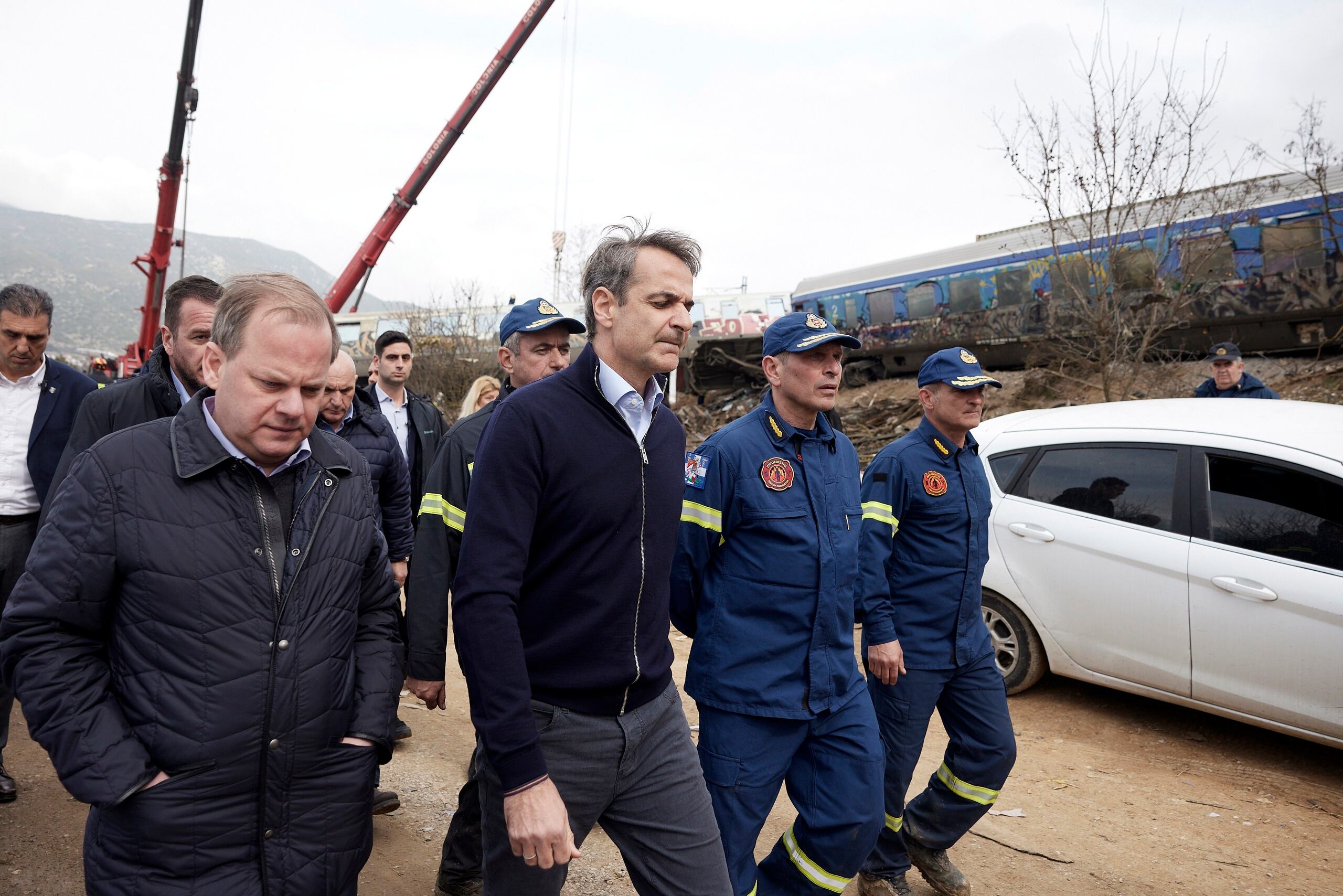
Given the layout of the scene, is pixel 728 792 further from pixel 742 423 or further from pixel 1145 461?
pixel 1145 461

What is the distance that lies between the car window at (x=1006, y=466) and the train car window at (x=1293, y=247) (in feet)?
35.6

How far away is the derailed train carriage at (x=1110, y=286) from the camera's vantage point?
10211mm

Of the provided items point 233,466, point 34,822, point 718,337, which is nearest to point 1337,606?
point 233,466

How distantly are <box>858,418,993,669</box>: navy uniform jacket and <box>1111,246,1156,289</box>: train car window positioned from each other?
7212mm

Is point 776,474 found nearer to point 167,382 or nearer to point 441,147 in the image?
point 167,382

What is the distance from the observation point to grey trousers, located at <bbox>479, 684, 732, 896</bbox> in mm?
1991

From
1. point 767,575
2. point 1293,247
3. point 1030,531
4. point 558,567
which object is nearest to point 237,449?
point 558,567

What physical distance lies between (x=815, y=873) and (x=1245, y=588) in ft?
9.18

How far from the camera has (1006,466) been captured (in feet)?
17.9

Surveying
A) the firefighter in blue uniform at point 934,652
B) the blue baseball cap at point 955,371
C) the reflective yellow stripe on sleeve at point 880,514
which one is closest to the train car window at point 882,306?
the blue baseball cap at point 955,371

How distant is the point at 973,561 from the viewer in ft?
11.2

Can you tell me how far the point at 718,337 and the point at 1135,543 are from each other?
21.0 meters

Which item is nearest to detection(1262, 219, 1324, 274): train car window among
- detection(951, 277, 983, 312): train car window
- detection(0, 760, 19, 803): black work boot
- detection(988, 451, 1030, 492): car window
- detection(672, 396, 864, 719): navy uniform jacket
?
detection(951, 277, 983, 312): train car window

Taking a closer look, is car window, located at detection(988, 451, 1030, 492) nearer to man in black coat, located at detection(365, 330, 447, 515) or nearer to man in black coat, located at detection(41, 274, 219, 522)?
man in black coat, located at detection(365, 330, 447, 515)
